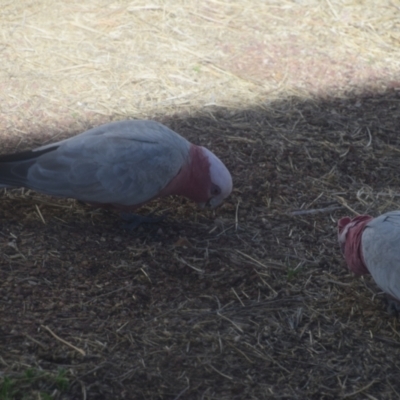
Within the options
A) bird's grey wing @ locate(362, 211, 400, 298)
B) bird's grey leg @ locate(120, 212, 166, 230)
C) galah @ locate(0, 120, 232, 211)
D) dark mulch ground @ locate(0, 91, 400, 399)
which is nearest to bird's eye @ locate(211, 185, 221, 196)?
galah @ locate(0, 120, 232, 211)

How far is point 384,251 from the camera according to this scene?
340 centimetres

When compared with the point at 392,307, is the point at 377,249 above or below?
above

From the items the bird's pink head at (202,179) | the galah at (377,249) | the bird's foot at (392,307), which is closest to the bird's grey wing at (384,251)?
the galah at (377,249)

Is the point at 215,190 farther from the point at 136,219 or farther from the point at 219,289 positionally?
the point at 219,289

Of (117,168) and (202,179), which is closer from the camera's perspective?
(117,168)

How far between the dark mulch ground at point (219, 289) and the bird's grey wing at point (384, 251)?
0.23 m

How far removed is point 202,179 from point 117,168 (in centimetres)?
51

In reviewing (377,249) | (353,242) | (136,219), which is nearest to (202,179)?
(136,219)

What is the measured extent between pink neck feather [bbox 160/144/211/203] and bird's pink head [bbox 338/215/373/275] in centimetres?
82

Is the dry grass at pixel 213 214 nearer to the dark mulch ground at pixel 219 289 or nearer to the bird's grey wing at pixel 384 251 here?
the dark mulch ground at pixel 219 289

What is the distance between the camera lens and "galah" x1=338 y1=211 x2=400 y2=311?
3.34 metres

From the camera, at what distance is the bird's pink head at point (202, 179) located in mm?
4102

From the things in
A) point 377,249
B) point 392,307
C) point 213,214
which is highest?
point 377,249

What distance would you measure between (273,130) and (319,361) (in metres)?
2.25
